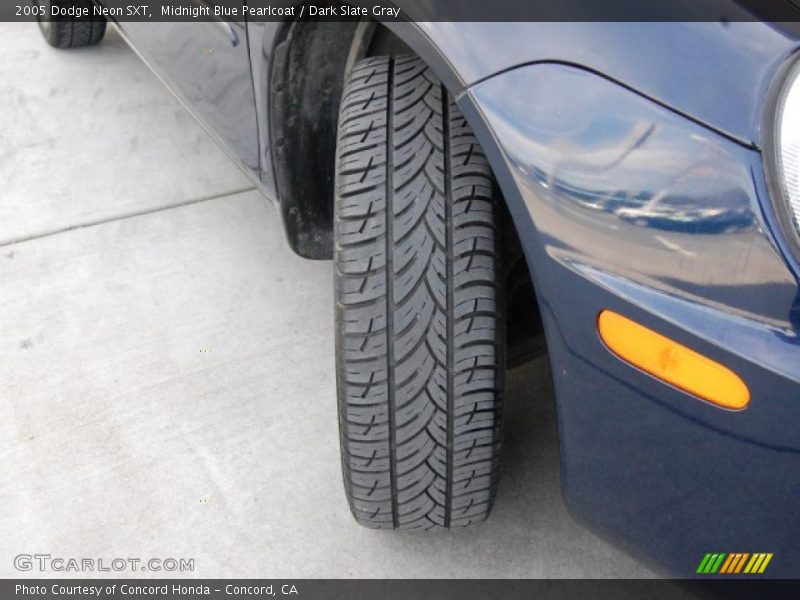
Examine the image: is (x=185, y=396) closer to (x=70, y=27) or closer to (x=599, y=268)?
(x=599, y=268)

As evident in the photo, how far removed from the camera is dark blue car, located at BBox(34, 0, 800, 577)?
1.09 m

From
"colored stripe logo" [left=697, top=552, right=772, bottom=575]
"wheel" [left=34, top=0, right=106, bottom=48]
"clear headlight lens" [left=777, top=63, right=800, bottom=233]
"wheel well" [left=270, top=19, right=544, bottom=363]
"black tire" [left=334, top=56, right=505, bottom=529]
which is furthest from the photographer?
"wheel" [left=34, top=0, right=106, bottom=48]

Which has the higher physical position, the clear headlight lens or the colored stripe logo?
the clear headlight lens

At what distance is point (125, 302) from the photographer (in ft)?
8.11

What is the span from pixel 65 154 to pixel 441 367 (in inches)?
84.7

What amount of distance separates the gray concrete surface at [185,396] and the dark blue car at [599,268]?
0.27 m

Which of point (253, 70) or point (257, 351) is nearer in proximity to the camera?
point (253, 70)

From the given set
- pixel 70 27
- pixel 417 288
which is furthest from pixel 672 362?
pixel 70 27

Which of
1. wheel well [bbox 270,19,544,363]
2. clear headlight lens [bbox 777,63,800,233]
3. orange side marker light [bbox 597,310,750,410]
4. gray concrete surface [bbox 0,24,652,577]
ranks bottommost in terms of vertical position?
gray concrete surface [bbox 0,24,652,577]

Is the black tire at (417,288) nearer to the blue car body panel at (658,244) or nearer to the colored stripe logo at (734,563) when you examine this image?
the blue car body panel at (658,244)

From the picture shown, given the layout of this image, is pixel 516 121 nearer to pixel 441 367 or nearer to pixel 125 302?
pixel 441 367

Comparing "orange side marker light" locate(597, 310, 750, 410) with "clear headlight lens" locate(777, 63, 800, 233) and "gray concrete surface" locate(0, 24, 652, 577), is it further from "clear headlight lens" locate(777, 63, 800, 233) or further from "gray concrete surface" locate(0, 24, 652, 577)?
"gray concrete surface" locate(0, 24, 652, 577)

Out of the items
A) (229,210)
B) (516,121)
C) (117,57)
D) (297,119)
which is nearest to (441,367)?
(516,121)

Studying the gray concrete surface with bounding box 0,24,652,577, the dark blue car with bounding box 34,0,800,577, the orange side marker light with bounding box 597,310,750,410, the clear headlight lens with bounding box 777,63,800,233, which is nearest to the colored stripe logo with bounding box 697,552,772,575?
the dark blue car with bounding box 34,0,800,577
